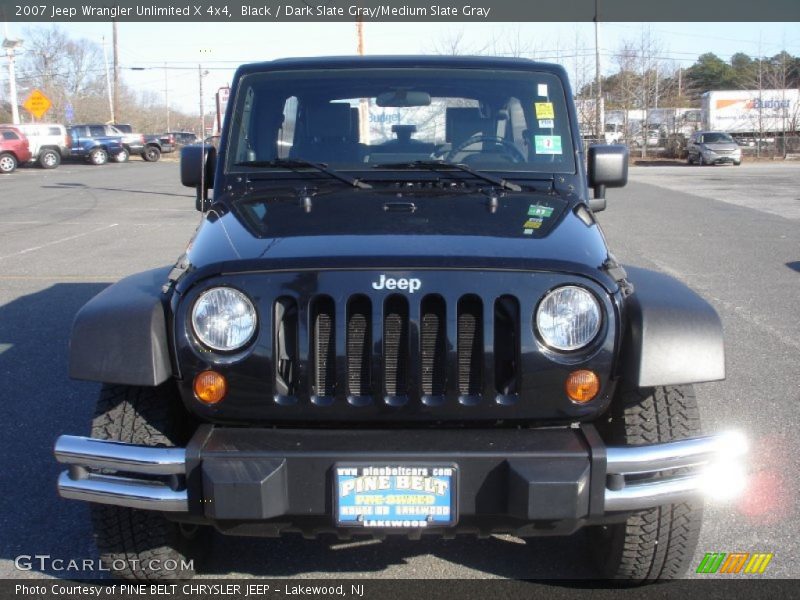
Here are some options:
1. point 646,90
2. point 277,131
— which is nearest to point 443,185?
point 277,131

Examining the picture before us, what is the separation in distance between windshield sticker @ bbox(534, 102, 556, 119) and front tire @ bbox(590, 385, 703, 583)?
1601mm

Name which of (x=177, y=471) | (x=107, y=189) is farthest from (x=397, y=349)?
(x=107, y=189)

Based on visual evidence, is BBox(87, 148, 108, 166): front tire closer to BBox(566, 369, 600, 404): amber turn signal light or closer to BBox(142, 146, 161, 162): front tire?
BBox(142, 146, 161, 162): front tire

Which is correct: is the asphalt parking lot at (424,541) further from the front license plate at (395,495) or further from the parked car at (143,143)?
the parked car at (143,143)

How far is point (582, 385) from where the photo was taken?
273cm

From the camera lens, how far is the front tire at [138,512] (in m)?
2.89

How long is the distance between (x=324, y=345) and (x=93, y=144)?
38348mm

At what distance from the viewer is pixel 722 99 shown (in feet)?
163

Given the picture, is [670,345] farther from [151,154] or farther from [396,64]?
[151,154]

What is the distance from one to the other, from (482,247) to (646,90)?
48834 millimetres

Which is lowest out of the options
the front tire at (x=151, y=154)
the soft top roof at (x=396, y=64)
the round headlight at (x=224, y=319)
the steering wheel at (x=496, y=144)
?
the round headlight at (x=224, y=319)

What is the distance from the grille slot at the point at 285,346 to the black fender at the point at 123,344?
0.37 meters

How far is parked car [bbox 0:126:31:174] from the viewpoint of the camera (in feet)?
104

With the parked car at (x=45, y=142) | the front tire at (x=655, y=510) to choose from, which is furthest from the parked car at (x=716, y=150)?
the front tire at (x=655, y=510)
